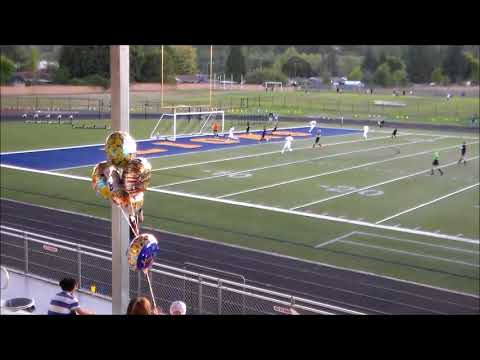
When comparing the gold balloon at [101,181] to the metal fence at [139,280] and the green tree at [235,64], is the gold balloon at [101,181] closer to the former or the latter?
the metal fence at [139,280]

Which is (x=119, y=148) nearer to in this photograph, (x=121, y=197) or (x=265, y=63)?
(x=121, y=197)

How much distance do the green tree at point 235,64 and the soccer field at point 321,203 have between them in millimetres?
2926

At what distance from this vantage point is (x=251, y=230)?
12.6 m

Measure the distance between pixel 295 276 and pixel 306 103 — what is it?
19.1 meters

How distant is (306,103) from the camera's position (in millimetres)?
28031

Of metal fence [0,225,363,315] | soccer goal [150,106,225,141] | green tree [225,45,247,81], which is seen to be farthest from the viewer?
soccer goal [150,106,225,141]

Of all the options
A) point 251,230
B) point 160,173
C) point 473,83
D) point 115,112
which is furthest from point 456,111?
point 115,112

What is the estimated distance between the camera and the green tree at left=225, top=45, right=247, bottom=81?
17.9 metres

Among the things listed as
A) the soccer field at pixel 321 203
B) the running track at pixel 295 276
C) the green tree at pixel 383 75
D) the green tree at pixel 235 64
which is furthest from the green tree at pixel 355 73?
the running track at pixel 295 276

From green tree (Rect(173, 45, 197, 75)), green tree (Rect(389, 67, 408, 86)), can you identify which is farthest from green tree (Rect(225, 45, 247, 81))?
green tree (Rect(389, 67, 408, 86))

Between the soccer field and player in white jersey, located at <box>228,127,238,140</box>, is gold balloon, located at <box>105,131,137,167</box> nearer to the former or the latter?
the soccer field

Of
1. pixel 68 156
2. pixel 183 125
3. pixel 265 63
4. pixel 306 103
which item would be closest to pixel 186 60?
pixel 265 63
